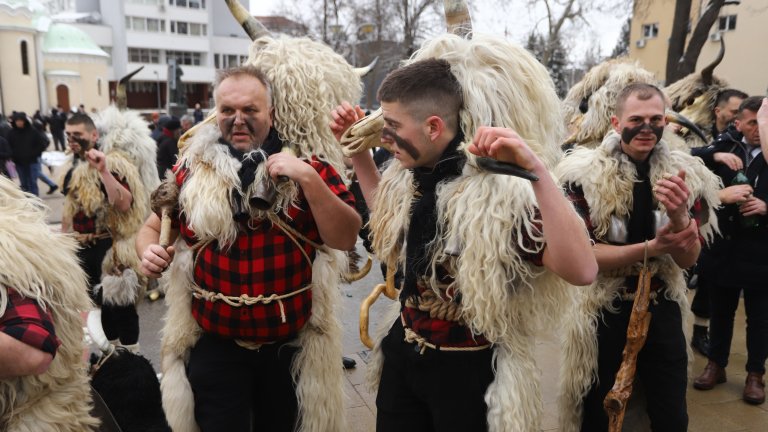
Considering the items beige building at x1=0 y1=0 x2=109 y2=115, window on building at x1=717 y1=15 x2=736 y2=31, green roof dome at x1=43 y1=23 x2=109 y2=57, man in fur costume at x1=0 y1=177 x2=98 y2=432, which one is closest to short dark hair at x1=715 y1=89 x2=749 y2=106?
man in fur costume at x1=0 y1=177 x2=98 y2=432

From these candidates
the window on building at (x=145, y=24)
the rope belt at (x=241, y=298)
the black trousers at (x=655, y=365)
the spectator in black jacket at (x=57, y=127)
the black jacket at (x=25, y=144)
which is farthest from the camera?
the window on building at (x=145, y=24)

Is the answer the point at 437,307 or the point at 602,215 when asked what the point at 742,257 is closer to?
the point at 602,215

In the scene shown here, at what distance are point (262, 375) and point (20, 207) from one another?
48.3 inches

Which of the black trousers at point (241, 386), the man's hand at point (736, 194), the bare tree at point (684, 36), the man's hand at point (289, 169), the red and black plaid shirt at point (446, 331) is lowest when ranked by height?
the black trousers at point (241, 386)

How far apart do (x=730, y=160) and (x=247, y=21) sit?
3.47m

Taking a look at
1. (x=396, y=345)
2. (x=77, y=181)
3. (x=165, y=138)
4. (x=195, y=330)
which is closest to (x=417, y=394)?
(x=396, y=345)

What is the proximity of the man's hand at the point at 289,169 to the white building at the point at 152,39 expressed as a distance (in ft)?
178

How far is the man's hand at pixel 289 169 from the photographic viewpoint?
2.31 metres

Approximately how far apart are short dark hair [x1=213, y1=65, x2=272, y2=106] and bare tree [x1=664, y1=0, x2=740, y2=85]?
9.53 meters

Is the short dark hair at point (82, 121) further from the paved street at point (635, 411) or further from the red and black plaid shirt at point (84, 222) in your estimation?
the paved street at point (635, 411)

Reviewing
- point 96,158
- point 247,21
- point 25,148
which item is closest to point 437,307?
point 247,21

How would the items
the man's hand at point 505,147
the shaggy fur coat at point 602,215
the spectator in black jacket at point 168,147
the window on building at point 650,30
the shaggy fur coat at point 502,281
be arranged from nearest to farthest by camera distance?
the man's hand at point 505,147 → the shaggy fur coat at point 502,281 → the shaggy fur coat at point 602,215 → the spectator in black jacket at point 168,147 → the window on building at point 650,30

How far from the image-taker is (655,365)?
9.06ft

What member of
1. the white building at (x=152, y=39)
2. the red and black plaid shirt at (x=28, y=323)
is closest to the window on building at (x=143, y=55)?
the white building at (x=152, y=39)
